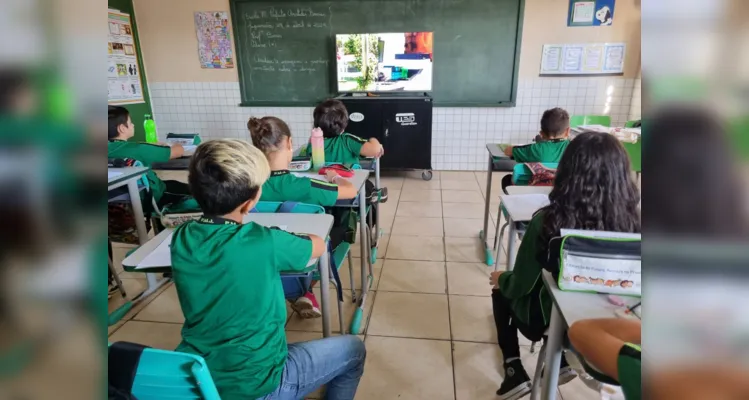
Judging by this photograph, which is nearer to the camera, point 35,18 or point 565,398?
point 35,18

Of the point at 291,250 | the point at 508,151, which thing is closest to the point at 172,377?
the point at 291,250

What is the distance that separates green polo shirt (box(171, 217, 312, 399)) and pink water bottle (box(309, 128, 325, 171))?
1.13 metres

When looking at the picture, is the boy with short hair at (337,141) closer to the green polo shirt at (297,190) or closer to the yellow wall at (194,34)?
the green polo shirt at (297,190)

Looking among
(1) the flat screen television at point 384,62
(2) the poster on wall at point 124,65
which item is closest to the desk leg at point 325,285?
(1) the flat screen television at point 384,62

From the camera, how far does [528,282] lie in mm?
1385

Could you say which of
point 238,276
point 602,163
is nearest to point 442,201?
point 602,163

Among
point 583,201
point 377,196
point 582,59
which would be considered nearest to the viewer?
point 583,201

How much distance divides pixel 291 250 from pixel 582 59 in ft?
13.8

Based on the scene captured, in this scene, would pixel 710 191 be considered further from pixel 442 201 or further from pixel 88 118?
pixel 442 201

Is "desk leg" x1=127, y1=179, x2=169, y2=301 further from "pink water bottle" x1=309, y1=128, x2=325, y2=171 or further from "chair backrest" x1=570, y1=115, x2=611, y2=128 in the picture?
"chair backrest" x1=570, y1=115, x2=611, y2=128

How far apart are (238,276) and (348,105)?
3.58 metres

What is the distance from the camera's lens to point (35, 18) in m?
0.18

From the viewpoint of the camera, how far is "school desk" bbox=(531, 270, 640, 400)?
39.5 inches

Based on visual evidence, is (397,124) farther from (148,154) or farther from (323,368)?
(323,368)
